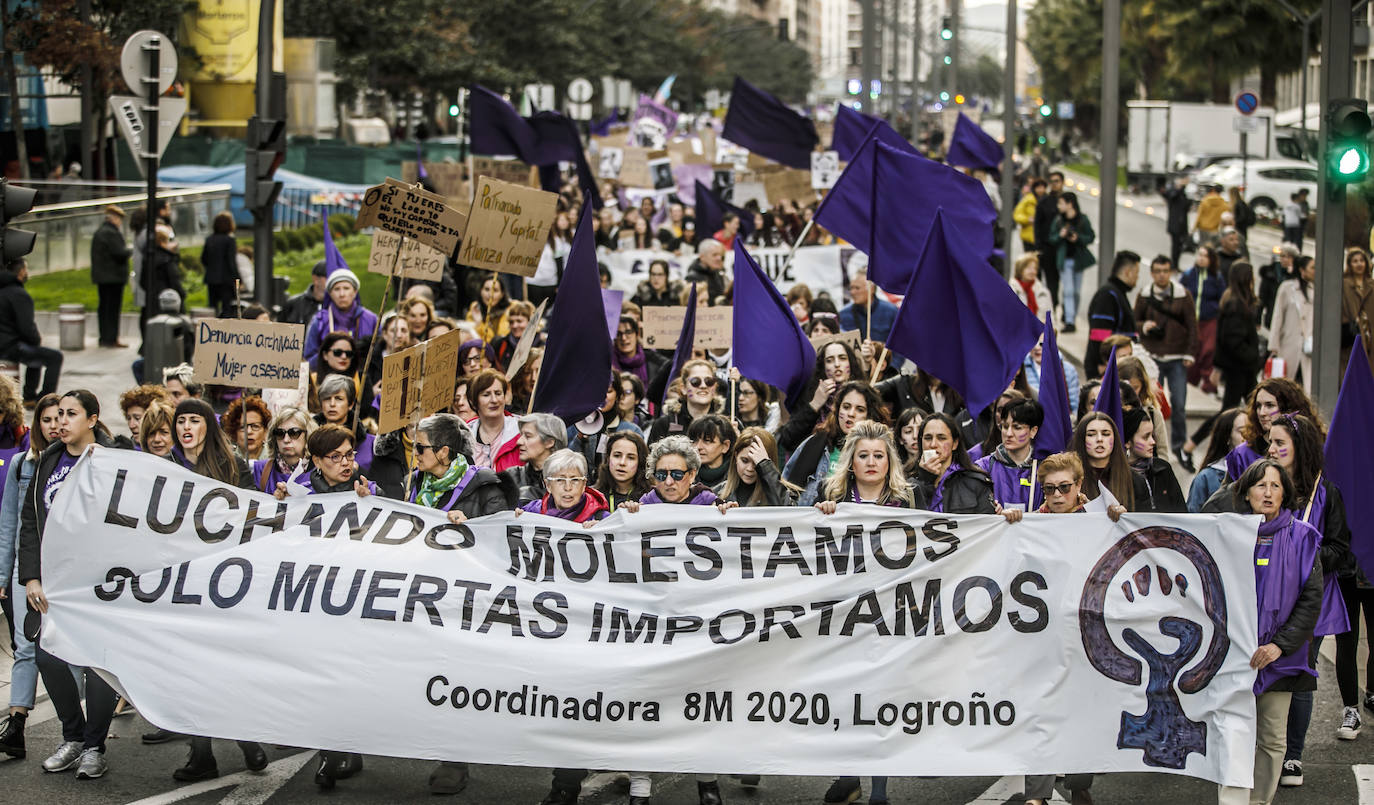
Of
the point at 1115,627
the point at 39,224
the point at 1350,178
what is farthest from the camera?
the point at 39,224

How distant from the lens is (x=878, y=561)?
7.01 metres

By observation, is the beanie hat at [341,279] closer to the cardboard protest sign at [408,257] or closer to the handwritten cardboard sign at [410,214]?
the cardboard protest sign at [408,257]

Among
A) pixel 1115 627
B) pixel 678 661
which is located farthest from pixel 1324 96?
pixel 678 661

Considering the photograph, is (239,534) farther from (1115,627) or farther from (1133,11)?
(1133,11)

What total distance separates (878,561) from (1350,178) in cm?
592

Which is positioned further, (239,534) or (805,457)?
(805,457)

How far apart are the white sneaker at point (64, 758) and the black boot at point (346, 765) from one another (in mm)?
1050

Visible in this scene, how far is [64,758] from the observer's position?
746cm

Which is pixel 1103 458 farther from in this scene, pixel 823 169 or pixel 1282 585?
pixel 823 169

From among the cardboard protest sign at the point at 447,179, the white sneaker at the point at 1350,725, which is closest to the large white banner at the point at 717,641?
the white sneaker at the point at 1350,725

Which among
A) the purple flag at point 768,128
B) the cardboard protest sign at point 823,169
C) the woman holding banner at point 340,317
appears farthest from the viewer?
the cardboard protest sign at point 823,169

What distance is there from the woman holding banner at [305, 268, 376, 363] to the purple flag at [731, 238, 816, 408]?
11.3 ft

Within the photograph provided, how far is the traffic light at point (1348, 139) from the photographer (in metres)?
11.3

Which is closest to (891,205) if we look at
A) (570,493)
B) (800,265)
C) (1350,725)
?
(1350,725)
